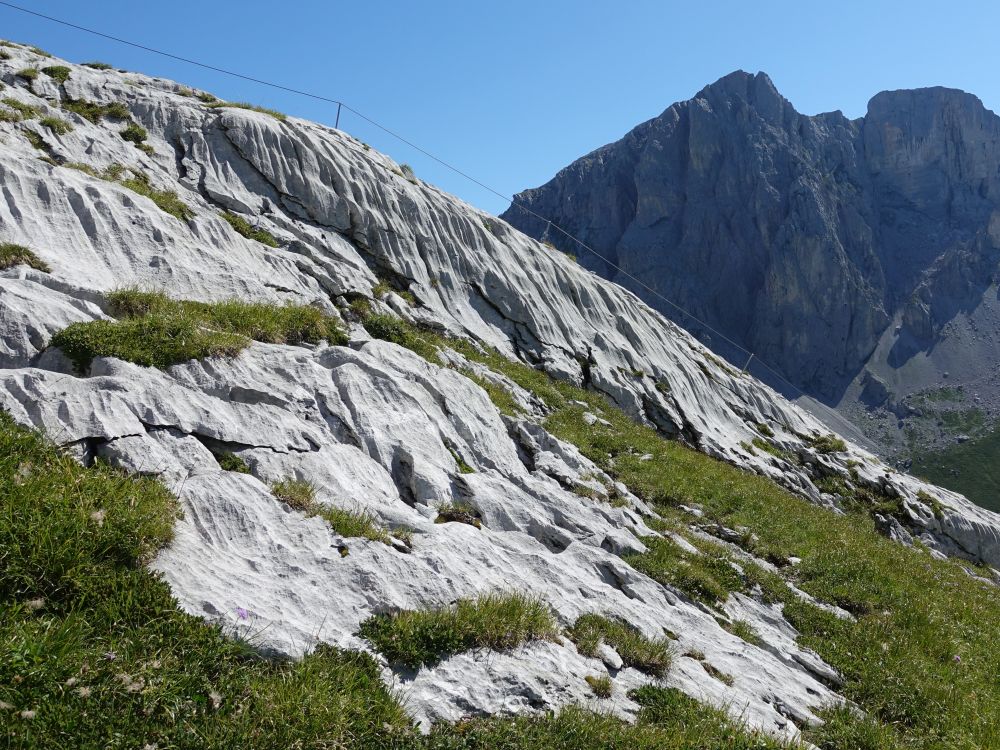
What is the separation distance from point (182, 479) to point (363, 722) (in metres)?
4.46

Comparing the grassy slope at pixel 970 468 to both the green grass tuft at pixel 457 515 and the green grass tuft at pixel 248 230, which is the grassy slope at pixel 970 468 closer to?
the green grass tuft at pixel 248 230

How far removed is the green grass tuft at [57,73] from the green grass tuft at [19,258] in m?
16.7

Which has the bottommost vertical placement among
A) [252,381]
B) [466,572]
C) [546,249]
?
[466,572]

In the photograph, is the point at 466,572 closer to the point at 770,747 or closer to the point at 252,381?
the point at 770,747

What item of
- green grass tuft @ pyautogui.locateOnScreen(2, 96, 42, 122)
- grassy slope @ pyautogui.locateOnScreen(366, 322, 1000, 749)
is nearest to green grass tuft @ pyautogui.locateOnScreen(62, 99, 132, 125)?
green grass tuft @ pyautogui.locateOnScreen(2, 96, 42, 122)

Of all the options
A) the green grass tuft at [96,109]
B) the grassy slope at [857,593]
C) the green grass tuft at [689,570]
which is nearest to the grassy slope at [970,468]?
the grassy slope at [857,593]

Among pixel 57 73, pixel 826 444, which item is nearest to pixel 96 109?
pixel 57 73

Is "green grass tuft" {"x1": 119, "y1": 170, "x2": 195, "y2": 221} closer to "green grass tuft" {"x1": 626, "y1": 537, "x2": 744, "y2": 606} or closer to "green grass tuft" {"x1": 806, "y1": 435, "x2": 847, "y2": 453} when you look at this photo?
"green grass tuft" {"x1": 626, "y1": 537, "x2": 744, "y2": 606}

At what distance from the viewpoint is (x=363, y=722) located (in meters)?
5.84

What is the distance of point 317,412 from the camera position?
12.3 metres

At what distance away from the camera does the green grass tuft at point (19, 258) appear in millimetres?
13219

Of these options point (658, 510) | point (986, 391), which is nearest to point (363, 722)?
point (658, 510)

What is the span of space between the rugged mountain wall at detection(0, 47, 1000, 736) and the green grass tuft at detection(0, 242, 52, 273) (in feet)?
0.73

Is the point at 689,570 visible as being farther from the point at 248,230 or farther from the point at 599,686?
the point at 248,230
